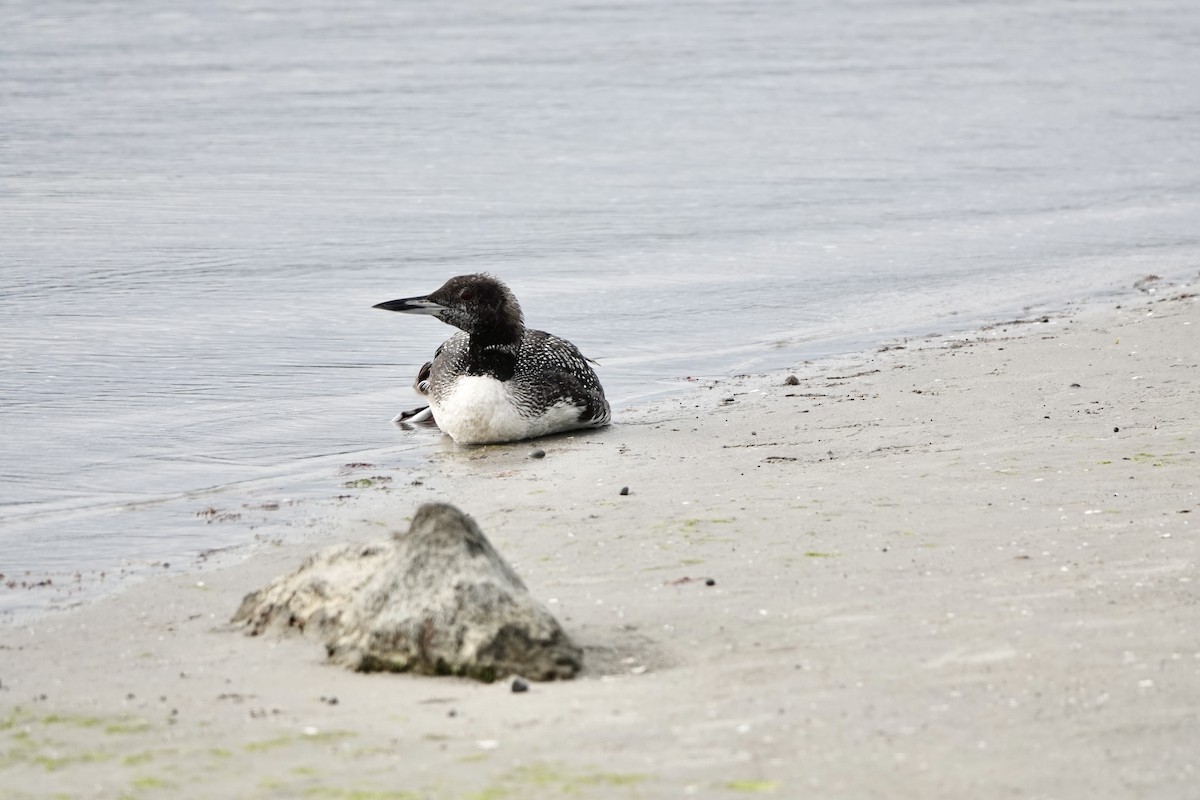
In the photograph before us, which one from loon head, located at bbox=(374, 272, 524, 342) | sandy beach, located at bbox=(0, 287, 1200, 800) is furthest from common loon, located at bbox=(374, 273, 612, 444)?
sandy beach, located at bbox=(0, 287, 1200, 800)

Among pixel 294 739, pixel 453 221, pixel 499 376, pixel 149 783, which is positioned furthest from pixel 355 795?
pixel 453 221

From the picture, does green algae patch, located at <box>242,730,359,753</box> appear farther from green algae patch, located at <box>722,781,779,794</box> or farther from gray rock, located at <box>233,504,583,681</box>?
green algae patch, located at <box>722,781,779,794</box>

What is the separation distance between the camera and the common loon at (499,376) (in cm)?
973

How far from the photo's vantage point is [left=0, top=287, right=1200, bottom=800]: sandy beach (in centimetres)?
430

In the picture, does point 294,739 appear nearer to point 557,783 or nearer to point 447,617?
point 447,617

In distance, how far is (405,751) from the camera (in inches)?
175

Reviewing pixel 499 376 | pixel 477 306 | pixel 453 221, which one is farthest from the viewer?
pixel 453 221

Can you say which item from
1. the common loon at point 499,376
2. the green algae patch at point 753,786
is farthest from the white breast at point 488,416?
the green algae patch at point 753,786

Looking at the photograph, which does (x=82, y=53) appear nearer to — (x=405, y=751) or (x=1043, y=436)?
(x=1043, y=436)

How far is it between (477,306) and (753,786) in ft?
20.5

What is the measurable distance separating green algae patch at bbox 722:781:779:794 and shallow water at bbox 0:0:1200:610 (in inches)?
150

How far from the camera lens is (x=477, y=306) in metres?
10.1

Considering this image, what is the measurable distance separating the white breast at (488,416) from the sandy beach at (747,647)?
624mm

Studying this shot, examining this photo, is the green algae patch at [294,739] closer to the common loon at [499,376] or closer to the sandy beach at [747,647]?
the sandy beach at [747,647]
